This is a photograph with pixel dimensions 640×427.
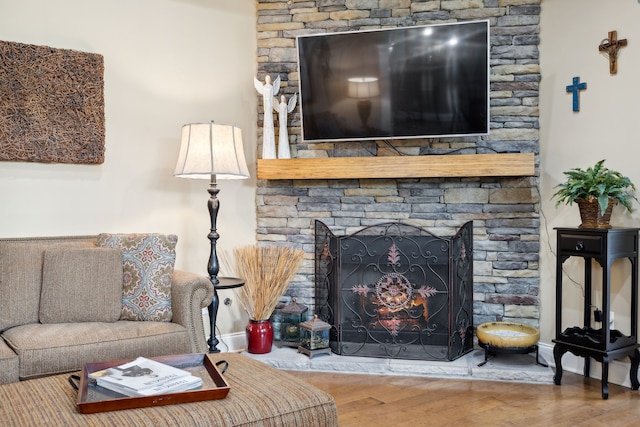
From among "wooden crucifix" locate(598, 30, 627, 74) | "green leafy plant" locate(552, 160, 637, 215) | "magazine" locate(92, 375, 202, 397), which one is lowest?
"magazine" locate(92, 375, 202, 397)

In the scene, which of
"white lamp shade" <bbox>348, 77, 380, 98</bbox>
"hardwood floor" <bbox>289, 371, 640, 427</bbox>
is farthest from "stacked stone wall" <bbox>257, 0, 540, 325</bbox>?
"hardwood floor" <bbox>289, 371, 640, 427</bbox>

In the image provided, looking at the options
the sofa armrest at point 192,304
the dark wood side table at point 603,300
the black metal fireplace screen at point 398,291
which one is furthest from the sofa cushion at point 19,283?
the dark wood side table at point 603,300

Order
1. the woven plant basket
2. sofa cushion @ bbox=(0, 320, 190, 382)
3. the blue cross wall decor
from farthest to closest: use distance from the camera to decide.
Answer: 1. the blue cross wall decor
2. the woven plant basket
3. sofa cushion @ bbox=(0, 320, 190, 382)

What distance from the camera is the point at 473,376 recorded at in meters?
3.37

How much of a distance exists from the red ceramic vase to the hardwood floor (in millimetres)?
345

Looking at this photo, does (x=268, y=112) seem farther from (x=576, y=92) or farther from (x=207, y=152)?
(x=576, y=92)

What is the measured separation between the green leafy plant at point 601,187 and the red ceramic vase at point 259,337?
196cm

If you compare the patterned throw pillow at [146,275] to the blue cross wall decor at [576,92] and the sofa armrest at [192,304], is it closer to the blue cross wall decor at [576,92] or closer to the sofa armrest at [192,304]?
the sofa armrest at [192,304]

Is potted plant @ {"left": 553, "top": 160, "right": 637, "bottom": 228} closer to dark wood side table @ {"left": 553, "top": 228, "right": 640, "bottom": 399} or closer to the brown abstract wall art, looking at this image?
dark wood side table @ {"left": 553, "top": 228, "right": 640, "bottom": 399}

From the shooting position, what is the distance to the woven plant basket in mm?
3088

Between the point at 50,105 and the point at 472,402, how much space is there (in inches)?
111

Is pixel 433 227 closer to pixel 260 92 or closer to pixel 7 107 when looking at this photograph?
pixel 260 92

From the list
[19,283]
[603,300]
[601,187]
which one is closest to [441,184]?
[601,187]

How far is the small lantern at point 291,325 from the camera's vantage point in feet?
12.7
